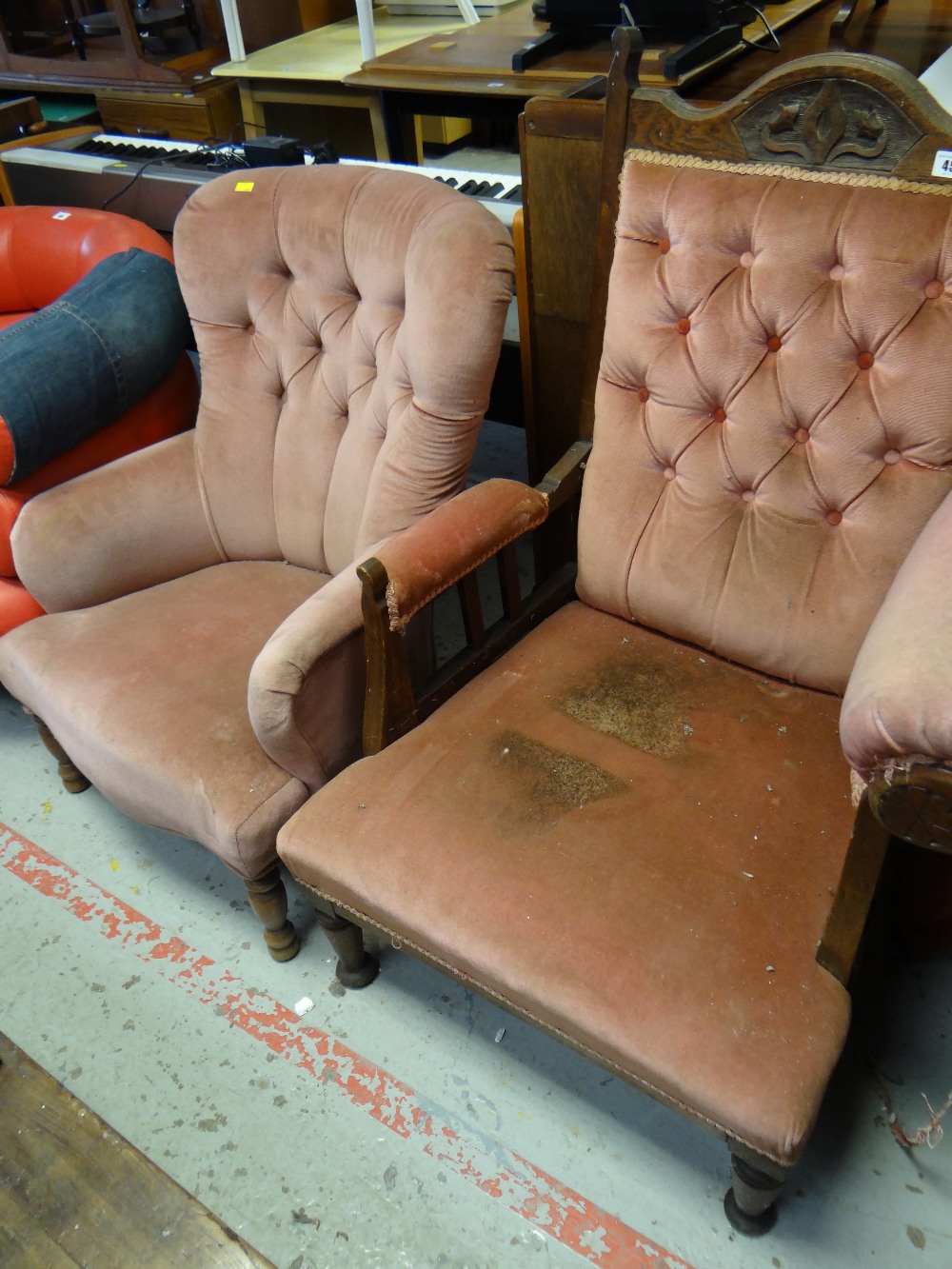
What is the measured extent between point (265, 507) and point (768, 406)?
888mm

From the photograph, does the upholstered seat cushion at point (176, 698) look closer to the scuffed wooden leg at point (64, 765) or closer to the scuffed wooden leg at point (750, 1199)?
the scuffed wooden leg at point (64, 765)

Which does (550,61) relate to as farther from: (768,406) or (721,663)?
(721,663)

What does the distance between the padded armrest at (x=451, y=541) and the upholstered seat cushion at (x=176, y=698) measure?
338 mm

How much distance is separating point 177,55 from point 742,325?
2.52 metres

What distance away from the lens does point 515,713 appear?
48.1 inches

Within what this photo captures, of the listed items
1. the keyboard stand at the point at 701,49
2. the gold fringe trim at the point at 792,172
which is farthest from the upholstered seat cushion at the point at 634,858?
the keyboard stand at the point at 701,49

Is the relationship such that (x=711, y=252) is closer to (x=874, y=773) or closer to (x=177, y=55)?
(x=874, y=773)

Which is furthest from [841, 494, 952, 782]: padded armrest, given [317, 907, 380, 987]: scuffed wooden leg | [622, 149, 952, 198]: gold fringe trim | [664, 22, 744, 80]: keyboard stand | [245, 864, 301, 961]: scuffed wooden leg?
[664, 22, 744, 80]: keyboard stand

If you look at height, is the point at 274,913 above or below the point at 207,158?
below

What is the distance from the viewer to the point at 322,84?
237 cm

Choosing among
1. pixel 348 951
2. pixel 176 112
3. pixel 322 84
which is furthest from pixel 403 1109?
pixel 176 112

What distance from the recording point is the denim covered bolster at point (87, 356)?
5.08 ft

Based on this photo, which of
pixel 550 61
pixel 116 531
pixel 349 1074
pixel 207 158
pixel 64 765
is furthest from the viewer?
pixel 207 158

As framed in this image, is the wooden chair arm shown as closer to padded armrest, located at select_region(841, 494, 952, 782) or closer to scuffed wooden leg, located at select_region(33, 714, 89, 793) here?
padded armrest, located at select_region(841, 494, 952, 782)
